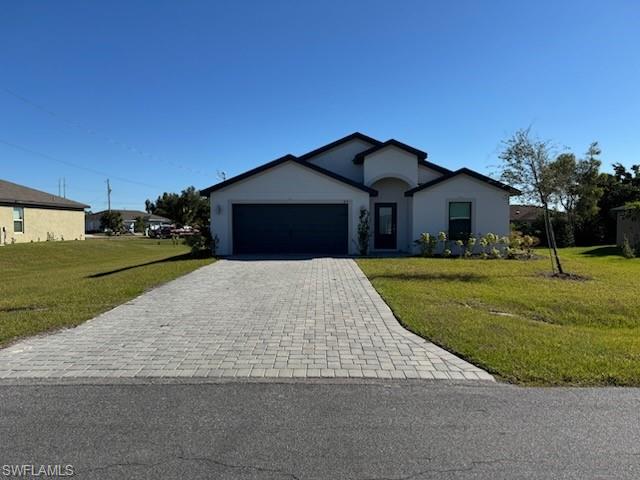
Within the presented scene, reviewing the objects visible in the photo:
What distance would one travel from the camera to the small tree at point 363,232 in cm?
2066

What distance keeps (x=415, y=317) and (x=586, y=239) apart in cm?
3181

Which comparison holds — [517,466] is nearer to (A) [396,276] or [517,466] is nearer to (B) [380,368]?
(B) [380,368]

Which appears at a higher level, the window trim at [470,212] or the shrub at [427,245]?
the window trim at [470,212]

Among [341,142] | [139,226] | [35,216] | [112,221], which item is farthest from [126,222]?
[341,142]

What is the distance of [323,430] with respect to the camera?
3871 millimetres

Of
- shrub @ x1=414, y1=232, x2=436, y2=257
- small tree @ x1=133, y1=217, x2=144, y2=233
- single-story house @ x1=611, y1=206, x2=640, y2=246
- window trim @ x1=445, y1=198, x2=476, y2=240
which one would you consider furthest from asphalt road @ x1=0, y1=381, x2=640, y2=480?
small tree @ x1=133, y1=217, x2=144, y2=233

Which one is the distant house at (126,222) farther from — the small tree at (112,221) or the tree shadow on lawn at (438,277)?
the tree shadow on lawn at (438,277)

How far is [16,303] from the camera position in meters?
10.1

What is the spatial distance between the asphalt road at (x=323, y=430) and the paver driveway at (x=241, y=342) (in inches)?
19.7

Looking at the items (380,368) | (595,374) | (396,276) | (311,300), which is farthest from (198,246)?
(595,374)

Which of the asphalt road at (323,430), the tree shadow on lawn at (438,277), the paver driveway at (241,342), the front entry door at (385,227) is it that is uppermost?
the front entry door at (385,227)

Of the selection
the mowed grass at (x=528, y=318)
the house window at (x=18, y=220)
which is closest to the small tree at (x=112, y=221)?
the house window at (x=18, y=220)

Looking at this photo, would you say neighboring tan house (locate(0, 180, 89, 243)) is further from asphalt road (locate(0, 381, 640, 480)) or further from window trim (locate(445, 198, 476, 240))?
asphalt road (locate(0, 381, 640, 480))

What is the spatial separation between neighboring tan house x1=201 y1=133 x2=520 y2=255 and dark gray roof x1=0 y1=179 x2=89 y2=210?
720 inches
